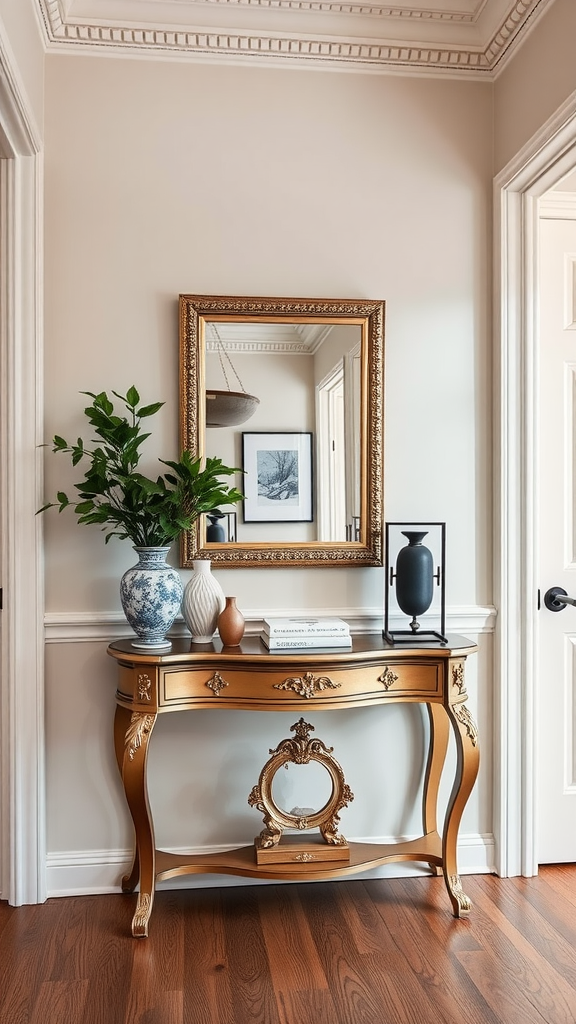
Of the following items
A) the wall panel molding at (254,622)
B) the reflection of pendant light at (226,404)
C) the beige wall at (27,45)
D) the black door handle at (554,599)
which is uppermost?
the beige wall at (27,45)

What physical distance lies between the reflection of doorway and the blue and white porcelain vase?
59cm

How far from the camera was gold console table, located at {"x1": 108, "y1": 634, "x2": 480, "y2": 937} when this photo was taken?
2.38 m

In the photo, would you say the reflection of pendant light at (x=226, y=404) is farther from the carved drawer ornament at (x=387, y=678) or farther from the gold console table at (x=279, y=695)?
the carved drawer ornament at (x=387, y=678)

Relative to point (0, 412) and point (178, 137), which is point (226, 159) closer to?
point (178, 137)

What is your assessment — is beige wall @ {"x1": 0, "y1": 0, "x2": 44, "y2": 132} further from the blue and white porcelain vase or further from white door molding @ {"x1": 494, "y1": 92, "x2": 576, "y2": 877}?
white door molding @ {"x1": 494, "y1": 92, "x2": 576, "y2": 877}

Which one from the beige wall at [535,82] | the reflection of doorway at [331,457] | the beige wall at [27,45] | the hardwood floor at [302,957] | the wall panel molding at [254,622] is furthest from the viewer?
the reflection of doorway at [331,457]

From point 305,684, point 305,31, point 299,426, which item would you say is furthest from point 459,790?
point 305,31

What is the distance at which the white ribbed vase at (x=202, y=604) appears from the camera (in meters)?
2.54

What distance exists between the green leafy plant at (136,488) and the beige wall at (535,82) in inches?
57.0

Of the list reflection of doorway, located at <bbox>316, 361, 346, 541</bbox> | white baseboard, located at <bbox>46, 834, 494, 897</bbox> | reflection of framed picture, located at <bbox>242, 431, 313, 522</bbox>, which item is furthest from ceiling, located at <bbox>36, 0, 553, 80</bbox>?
white baseboard, located at <bbox>46, 834, 494, 897</bbox>

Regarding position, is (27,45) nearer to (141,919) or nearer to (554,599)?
(554,599)

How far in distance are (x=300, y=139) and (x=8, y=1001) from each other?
2.72 metres

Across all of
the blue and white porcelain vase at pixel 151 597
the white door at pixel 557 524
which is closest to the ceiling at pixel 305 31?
the white door at pixel 557 524

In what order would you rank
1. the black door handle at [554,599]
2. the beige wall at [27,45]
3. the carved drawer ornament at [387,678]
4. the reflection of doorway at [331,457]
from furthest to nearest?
the black door handle at [554,599] → the reflection of doorway at [331,457] → the carved drawer ornament at [387,678] → the beige wall at [27,45]
